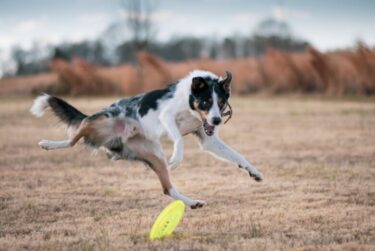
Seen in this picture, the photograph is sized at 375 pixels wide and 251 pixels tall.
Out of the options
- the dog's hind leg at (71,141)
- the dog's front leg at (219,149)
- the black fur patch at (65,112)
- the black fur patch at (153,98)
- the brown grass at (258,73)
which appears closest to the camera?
the dog's front leg at (219,149)

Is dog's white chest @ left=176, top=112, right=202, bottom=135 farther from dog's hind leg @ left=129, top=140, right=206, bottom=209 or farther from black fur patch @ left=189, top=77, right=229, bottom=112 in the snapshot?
dog's hind leg @ left=129, top=140, right=206, bottom=209

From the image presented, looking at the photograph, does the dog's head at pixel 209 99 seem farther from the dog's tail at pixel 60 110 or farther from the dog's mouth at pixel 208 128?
the dog's tail at pixel 60 110

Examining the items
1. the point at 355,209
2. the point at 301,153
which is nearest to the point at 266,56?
the point at 301,153

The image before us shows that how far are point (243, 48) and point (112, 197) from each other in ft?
161

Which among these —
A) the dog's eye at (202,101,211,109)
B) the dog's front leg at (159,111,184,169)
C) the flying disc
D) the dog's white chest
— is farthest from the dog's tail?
the flying disc

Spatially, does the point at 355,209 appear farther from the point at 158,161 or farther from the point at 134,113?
the point at 134,113

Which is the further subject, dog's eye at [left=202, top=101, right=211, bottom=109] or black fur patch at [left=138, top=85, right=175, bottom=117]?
black fur patch at [left=138, top=85, right=175, bottom=117]

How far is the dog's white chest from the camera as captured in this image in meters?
6.57

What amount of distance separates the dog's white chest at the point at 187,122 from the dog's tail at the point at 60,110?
1296mm

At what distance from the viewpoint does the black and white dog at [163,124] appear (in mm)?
6277

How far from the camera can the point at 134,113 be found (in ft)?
22.4

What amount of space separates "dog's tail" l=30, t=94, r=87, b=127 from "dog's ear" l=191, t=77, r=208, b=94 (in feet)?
5.26

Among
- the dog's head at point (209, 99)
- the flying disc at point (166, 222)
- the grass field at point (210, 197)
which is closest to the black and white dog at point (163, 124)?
the dog's head at point (209, 99)

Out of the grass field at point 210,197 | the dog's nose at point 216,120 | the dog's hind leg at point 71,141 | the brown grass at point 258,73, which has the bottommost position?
the brown grass at point 258,73
